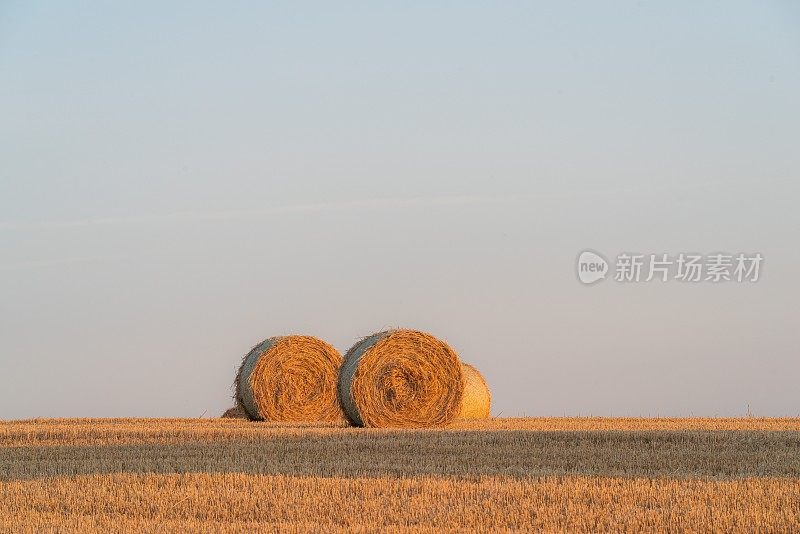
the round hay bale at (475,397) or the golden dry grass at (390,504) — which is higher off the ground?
the golden dry grass at (390,504)

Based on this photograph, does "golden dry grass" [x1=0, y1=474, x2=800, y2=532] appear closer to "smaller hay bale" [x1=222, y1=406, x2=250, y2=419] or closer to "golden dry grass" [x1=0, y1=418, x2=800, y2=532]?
"golden dry grass" [x1=0, y1=418, x2=800, y2=532]

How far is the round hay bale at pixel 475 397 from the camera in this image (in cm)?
2327

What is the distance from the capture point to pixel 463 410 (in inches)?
907

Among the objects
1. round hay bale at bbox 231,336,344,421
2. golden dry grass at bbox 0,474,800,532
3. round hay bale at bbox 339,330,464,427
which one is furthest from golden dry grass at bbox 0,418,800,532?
Result: round hay bale at bbox 231,336,344,421

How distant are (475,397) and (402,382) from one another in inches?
182

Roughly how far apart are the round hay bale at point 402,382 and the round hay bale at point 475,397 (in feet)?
12.1

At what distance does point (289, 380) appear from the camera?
70.0ft

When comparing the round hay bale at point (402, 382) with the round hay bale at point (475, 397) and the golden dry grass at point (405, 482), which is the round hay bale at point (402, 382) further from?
the round hay bale at point (475, 397)

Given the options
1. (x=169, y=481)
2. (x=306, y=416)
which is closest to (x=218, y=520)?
(x=169, y=481)

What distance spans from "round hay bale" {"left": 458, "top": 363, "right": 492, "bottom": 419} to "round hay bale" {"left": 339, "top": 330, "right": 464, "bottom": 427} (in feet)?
12.1

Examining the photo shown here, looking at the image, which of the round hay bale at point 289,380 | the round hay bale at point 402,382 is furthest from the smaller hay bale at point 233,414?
the round hay bale at point 402,382

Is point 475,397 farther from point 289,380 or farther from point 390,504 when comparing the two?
point 390,504

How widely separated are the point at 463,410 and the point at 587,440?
7645 millimetres

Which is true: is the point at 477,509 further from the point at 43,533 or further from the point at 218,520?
the point at 43,533
